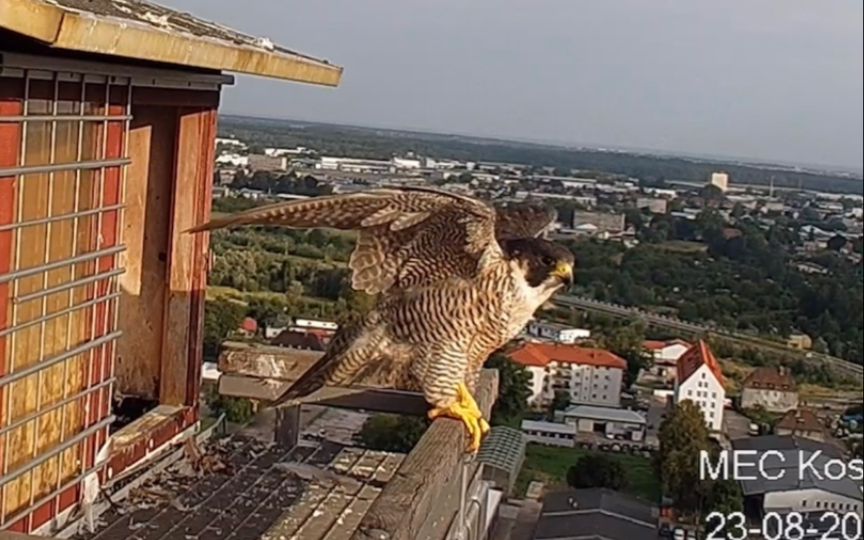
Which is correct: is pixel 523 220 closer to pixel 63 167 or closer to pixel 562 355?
pixel 63 167

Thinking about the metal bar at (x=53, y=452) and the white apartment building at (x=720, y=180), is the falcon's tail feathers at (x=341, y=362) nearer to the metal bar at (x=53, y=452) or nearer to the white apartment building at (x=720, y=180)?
the metal bar at (x=53, y=452)

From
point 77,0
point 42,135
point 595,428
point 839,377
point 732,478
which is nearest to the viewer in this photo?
point 77,0

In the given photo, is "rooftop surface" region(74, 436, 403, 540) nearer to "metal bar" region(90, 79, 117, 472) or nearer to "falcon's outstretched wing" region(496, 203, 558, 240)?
"metal bar" region(90, 79, 117, 472)

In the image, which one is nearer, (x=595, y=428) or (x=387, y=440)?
(x=387, y=440)

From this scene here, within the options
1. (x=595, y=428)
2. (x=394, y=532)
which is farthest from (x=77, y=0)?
(x=595, y=428)

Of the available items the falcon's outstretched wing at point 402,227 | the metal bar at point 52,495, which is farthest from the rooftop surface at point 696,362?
the metal bar at point 52,495

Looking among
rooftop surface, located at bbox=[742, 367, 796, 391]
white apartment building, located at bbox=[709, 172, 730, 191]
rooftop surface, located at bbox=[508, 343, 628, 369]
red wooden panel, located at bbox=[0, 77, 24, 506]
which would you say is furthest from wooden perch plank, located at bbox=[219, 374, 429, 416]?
white apartment building, located at bbox=[709, 172, 730, 191]

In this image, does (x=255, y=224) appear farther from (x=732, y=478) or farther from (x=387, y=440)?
(x=732, y=478)
